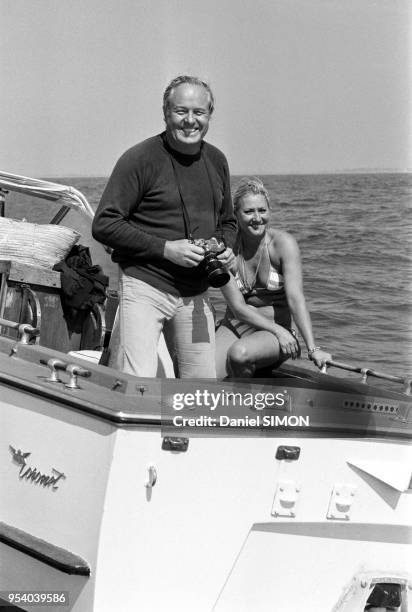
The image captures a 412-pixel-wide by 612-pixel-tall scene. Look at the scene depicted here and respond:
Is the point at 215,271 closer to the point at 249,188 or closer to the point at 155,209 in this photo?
the point at 155,209

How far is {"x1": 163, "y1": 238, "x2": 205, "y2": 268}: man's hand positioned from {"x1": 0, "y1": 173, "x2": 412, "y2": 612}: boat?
15.1 inches

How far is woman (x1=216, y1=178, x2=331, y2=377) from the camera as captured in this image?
4207 mm

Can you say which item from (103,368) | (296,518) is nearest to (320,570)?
(296,518)

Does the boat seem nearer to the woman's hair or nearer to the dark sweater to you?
the dark sweater

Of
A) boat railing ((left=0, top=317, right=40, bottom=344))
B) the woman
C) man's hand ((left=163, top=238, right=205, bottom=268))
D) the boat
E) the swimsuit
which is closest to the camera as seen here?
the boat

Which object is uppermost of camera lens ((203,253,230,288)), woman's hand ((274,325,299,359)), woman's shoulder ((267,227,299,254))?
woman's shoulder ((267,227,299,254))

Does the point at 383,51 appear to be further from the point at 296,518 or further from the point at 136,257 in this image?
the point at 296,518

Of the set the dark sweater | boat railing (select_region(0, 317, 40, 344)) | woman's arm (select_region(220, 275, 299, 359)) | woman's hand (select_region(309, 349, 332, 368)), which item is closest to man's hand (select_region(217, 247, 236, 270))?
the dark sweater

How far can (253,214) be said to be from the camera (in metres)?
4.27

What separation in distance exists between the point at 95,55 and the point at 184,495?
158 cm

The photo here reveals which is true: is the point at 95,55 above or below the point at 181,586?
above

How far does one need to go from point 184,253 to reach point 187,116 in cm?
44

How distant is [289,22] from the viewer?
400cm

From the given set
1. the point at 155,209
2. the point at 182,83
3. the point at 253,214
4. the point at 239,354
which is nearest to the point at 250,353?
the point at 239,354
